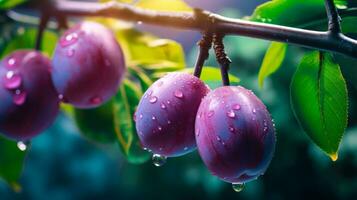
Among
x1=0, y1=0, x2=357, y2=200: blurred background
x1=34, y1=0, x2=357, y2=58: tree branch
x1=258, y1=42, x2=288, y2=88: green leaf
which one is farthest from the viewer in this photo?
x1=0, y1=0, x2=357, y2=200: blurred background

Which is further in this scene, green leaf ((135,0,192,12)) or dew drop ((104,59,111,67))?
green leaf ((135,0,192,12))

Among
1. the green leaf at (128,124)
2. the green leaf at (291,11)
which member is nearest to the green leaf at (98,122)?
the green leaf at (128,124)

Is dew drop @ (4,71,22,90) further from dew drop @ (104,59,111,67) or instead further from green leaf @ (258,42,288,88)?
green leaf @ (258,42,288,88)

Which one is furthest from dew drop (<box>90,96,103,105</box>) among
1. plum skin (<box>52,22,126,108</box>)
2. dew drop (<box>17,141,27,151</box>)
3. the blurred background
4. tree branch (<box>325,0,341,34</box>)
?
the blurred background

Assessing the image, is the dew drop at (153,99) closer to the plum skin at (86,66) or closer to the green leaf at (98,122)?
the plum skin at (86,66)

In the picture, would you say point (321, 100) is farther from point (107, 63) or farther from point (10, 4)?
point (10, 4)

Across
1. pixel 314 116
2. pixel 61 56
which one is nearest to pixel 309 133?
pixel 314 116
